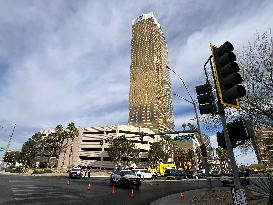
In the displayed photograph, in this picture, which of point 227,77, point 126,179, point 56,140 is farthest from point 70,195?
point 56,140

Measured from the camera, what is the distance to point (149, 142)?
121 metres

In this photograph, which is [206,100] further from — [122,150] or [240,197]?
[122,150]

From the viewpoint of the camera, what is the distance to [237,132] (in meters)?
5.67

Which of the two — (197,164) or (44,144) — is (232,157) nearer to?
(44,144)

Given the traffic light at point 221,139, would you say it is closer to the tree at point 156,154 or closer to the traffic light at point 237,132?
the traffic light at point 237,132

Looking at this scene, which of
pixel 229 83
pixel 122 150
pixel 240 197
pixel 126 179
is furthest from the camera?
pixel 122 150

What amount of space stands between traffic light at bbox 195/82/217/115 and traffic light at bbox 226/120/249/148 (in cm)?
117

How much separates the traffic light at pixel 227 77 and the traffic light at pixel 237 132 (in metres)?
0.44

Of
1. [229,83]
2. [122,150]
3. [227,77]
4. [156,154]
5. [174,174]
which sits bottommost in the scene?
[229,83]

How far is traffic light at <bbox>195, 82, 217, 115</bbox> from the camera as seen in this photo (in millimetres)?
7010

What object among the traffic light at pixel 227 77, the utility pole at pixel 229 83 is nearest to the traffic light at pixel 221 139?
the utility pole at pixel 229 83

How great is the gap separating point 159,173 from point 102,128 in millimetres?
57917

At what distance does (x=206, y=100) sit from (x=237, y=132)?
5.31 ft

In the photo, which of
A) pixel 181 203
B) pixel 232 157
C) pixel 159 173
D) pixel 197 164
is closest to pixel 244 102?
pixel 181 203
